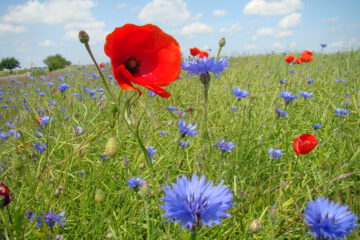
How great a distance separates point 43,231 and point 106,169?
1.63 feet

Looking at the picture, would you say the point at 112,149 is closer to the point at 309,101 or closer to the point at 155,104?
the point at 155,104

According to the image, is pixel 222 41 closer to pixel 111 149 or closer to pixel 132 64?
pixel 132 64

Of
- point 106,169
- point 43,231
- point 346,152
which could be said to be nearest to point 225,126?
point 346,152

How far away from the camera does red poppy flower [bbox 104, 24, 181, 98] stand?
0.72m

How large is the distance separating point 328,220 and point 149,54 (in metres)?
0.68

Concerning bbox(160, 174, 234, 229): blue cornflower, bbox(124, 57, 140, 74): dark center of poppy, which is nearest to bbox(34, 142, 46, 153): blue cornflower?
bbox(124, 57, 140, 74): dark center of poppy

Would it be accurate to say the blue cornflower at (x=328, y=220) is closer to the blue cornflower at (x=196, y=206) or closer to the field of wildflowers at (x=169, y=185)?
the field of wildflowers at (x=169, y=185)

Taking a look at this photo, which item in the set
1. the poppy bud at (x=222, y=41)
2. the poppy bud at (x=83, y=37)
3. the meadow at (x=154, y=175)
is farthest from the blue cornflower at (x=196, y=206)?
the poppy bud at (x=222, y=41)

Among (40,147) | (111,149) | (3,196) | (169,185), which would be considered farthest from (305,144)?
(40,147)

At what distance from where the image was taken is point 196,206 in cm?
53

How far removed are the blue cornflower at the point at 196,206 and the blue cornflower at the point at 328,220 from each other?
0.72 feet

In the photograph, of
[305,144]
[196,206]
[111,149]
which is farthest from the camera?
[305,144]

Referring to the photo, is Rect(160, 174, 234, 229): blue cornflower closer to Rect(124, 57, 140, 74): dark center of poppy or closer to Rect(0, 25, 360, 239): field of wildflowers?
Rect(0, 25, 360, 239): field of wildflowers

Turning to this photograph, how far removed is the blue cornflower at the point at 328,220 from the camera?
57cm
